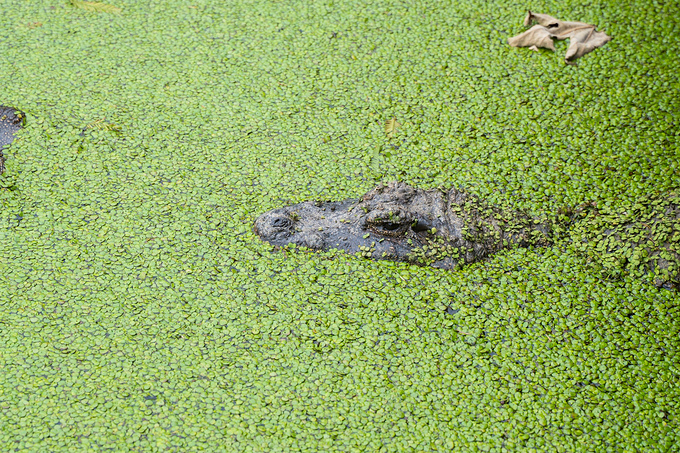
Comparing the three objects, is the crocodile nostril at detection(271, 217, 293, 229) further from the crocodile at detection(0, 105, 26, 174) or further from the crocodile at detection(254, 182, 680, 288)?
the crocodile at detection(0, 105, 26, 174)

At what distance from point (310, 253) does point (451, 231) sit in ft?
2.31

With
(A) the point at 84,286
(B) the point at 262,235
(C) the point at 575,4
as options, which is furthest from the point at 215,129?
(C) the point at 575,4

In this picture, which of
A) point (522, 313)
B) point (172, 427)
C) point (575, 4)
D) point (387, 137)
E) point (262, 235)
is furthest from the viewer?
point (575, 4)

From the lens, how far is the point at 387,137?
3.57m

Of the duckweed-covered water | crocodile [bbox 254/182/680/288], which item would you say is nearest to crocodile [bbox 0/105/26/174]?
the duckweed-covered water

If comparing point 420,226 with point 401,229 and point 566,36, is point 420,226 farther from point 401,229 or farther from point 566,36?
point 566,36

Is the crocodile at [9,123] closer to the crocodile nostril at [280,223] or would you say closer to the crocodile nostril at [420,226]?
the crocodile nostril at [280,223]

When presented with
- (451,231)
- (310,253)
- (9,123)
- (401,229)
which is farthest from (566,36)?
(9,123)

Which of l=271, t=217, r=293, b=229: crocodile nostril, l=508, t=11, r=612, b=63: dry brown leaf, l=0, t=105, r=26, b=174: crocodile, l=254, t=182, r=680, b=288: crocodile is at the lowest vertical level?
l=254, t=182, r=680, b=288: crocodile

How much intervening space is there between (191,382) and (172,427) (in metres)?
0.20

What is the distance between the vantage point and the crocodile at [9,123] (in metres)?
3.43

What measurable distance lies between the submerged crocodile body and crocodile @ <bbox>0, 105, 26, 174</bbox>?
5.35ft

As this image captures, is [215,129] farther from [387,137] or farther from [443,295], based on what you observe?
[443,295]

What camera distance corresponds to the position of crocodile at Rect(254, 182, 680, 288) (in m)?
2.88
